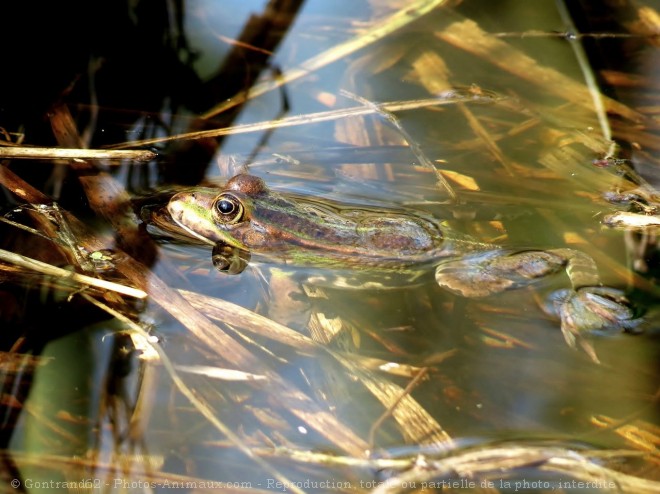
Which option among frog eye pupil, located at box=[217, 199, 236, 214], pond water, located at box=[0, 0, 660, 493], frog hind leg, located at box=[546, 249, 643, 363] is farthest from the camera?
frog eye pupil, located at box=[217, 199, 236, 214]

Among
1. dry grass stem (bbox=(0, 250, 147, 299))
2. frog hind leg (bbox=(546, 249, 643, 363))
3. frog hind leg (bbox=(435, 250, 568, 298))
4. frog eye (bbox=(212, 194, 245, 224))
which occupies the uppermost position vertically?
frog hind leg (bbox=(546, 249, 643, 363))

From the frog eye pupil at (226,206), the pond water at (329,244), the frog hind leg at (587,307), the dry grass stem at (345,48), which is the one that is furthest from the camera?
the dry grass stem at (345,48)

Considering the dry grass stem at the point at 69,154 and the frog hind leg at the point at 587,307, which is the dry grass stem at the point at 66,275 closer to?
the dry grass stem at the point at 69,154

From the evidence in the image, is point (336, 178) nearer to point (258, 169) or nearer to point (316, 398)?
point (258, 169)

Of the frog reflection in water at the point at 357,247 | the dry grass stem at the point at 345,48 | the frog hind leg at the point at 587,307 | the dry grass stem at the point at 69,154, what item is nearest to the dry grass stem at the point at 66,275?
the frog reflection in water at the point at 357,247

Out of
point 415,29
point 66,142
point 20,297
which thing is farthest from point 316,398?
point 415,29

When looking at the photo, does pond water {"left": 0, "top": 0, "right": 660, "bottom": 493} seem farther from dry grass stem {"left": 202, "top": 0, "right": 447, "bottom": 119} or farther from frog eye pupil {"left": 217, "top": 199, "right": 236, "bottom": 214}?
frog eye pupil {"left": 217, "top": 199, "right": 236, "bottom": 214}

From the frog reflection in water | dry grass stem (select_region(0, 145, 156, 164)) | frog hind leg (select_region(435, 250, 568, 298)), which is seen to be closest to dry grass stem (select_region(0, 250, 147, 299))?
the frog reflection in water
